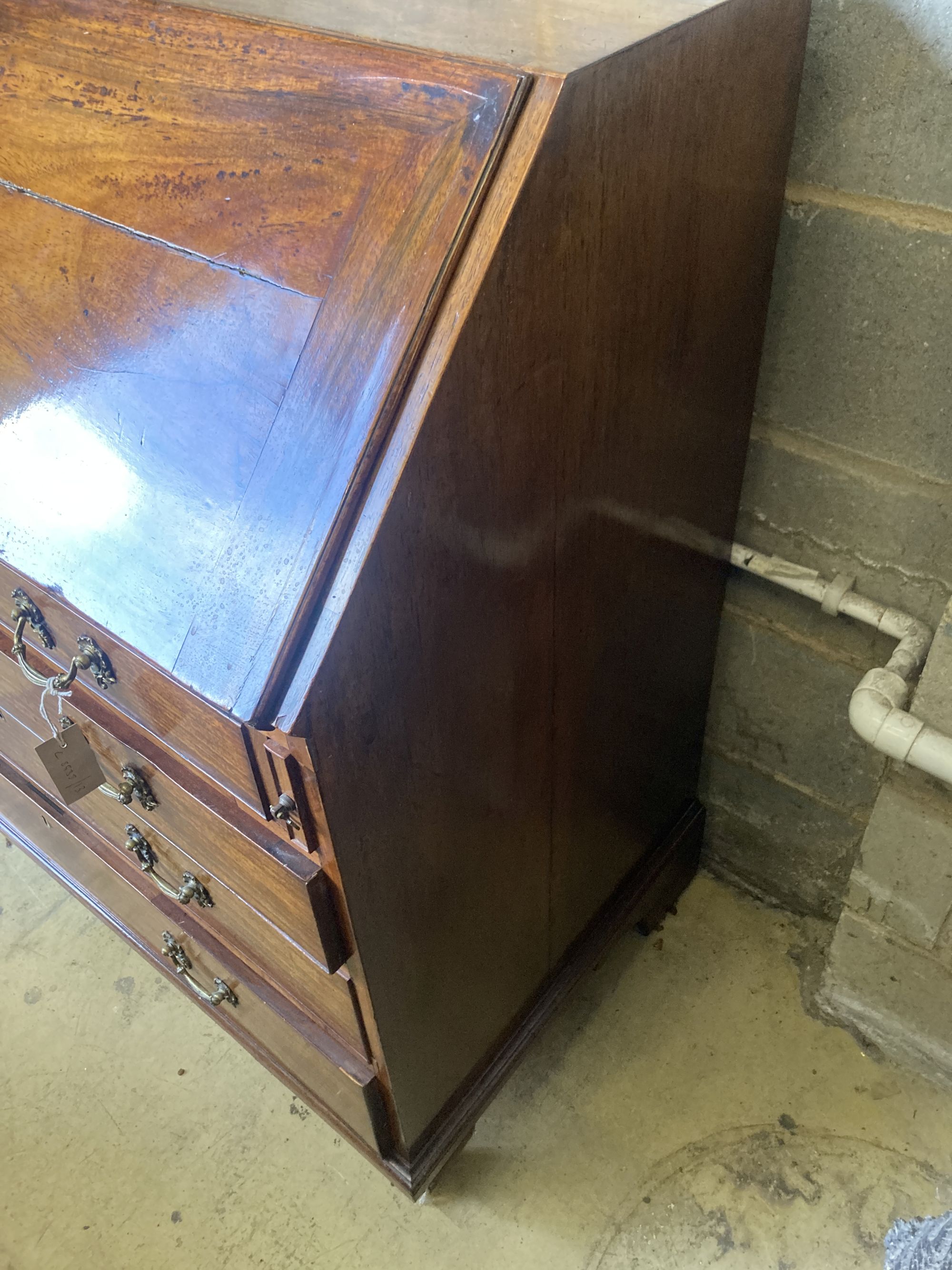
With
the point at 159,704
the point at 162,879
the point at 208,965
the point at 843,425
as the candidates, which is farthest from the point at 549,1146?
the point at 843,425

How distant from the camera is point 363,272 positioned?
627 millimetres

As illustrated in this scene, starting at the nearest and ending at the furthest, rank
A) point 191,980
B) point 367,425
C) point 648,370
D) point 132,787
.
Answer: point 367,425 < point 648,370 < point 132,787 < point 191,980

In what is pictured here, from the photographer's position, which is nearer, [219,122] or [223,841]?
[219,122]

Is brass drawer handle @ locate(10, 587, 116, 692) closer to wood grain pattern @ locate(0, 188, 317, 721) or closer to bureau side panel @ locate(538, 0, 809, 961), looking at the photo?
wood grain pattern @ locate(0, 188, 317, 721)

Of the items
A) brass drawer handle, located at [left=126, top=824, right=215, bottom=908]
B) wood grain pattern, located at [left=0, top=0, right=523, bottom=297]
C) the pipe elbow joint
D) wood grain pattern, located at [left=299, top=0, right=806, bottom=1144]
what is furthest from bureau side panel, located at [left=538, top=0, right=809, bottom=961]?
brass drawer handle, located at [left=126, top=824, right=215, bottom=908]

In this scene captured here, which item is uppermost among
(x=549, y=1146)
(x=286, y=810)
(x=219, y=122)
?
(x=219, y=122)

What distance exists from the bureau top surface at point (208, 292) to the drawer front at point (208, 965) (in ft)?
1.70

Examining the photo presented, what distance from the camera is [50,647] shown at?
90 cm

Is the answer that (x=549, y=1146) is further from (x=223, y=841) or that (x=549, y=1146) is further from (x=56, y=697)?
(x=56, y=697)

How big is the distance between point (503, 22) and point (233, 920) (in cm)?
88

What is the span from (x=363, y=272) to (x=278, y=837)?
460 mm

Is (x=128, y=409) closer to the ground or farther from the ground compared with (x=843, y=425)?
farther from the ground

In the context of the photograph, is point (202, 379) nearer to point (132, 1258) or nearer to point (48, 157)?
point (48, 157)

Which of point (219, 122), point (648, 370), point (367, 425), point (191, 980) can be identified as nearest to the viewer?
point (367, 425)
